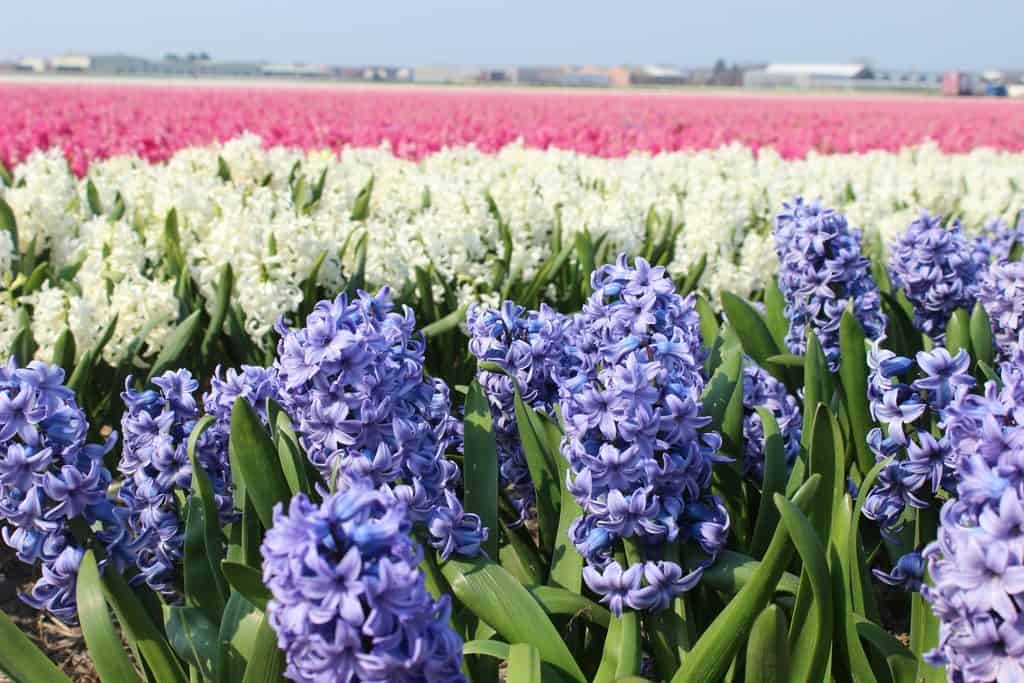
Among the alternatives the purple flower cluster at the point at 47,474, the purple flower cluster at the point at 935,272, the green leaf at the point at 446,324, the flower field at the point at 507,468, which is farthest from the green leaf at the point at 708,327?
the purple flower cluster at the point at 47,474

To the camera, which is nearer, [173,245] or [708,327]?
[708,327]

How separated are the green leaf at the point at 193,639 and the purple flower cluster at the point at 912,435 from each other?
125cm

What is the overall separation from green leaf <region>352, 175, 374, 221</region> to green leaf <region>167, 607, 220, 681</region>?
3.20 metres

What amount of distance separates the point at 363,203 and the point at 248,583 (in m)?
3.63

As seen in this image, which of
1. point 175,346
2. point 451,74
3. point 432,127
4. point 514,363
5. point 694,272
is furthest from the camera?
point 451,74

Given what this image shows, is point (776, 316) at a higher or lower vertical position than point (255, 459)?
lower

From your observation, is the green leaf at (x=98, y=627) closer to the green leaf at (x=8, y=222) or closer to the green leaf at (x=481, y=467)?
the green leaf at (x=481, y=467)

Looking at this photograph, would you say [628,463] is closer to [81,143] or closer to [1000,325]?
[1000,325]

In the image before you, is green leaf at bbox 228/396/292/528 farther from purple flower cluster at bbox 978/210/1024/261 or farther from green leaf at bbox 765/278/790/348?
purple flower cluster at bbox 978/210/1024/261

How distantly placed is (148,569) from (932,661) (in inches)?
52.8

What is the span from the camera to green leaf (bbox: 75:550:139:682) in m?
1.60

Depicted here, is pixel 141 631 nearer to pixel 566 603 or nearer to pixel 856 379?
pixel 566 603

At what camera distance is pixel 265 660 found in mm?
1557

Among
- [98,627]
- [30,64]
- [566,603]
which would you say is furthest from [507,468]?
[30,64]
